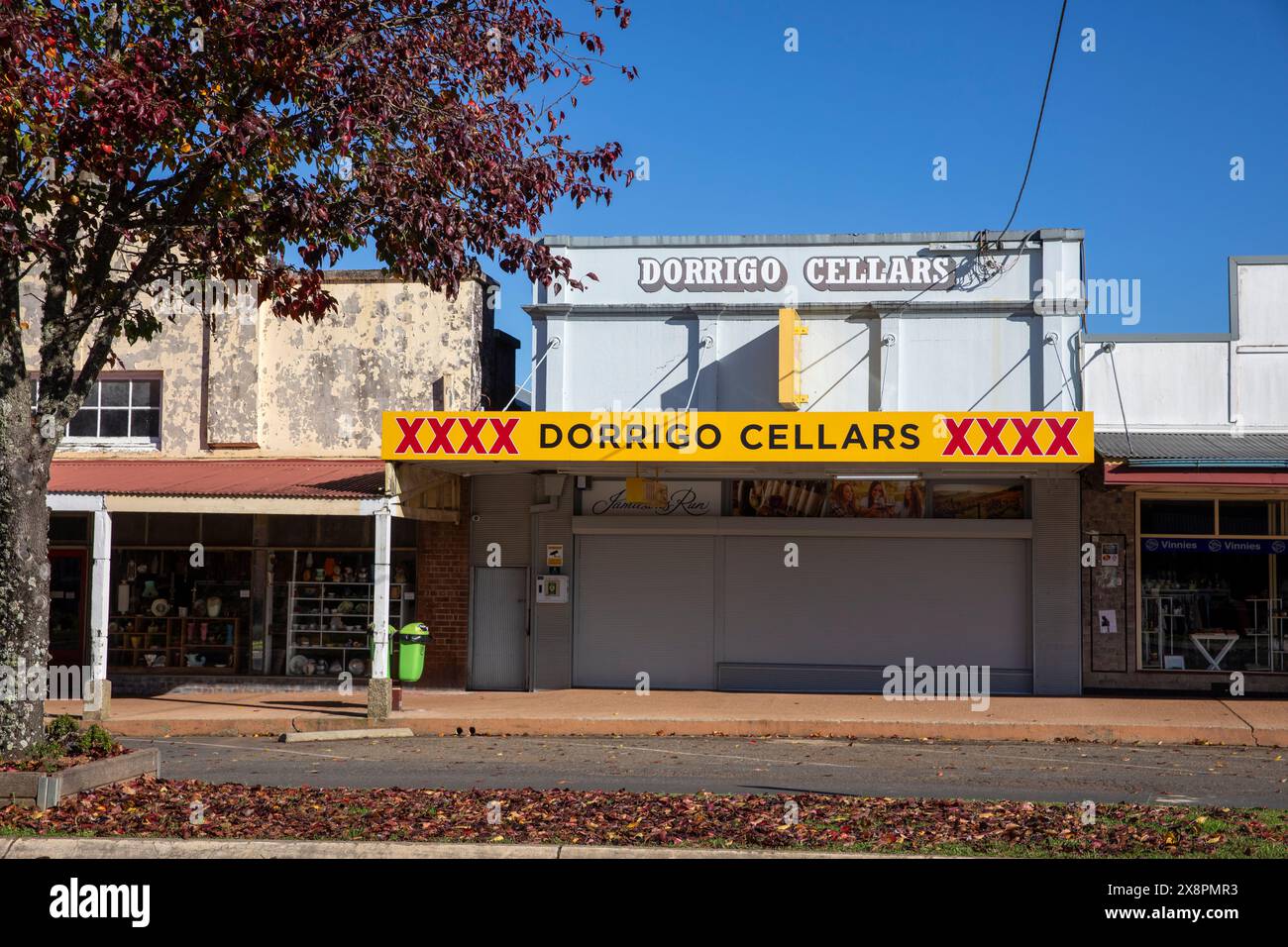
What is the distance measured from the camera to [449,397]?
1938cm

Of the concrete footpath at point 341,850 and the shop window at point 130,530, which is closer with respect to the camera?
the concrete footpath at point 341,850

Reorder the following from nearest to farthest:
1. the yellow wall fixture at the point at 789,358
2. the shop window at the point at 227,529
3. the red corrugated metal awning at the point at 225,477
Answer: the red corrugated metal awning at the point at 225,477, the yellow wall fixture at the point at 789,358, the shop window at the point at 227,529

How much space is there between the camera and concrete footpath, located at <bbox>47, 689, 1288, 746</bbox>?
15.1 m

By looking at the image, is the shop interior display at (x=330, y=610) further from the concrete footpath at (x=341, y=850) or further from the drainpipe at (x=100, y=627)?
the concrete footpath at (x=341, y=850)

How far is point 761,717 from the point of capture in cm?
1591

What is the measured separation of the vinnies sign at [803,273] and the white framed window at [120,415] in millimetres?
7894

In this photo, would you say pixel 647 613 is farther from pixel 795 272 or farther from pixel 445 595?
pixel 795 272

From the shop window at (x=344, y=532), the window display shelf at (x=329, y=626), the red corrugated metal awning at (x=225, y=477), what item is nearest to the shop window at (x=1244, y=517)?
the red corrugated metal awning at (x=225, y=477)

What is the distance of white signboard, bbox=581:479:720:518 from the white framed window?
704cm

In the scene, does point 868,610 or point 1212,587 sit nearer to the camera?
point 1212,587

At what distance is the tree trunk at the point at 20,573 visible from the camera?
31.5ft

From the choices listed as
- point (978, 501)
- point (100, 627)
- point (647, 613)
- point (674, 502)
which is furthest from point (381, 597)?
point (978, 501)

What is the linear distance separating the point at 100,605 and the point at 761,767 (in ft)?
30.8

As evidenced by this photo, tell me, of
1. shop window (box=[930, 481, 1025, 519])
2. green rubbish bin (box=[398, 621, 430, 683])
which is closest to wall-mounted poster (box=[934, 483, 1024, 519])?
shop window (box=[930, 481, 1025, 519])
